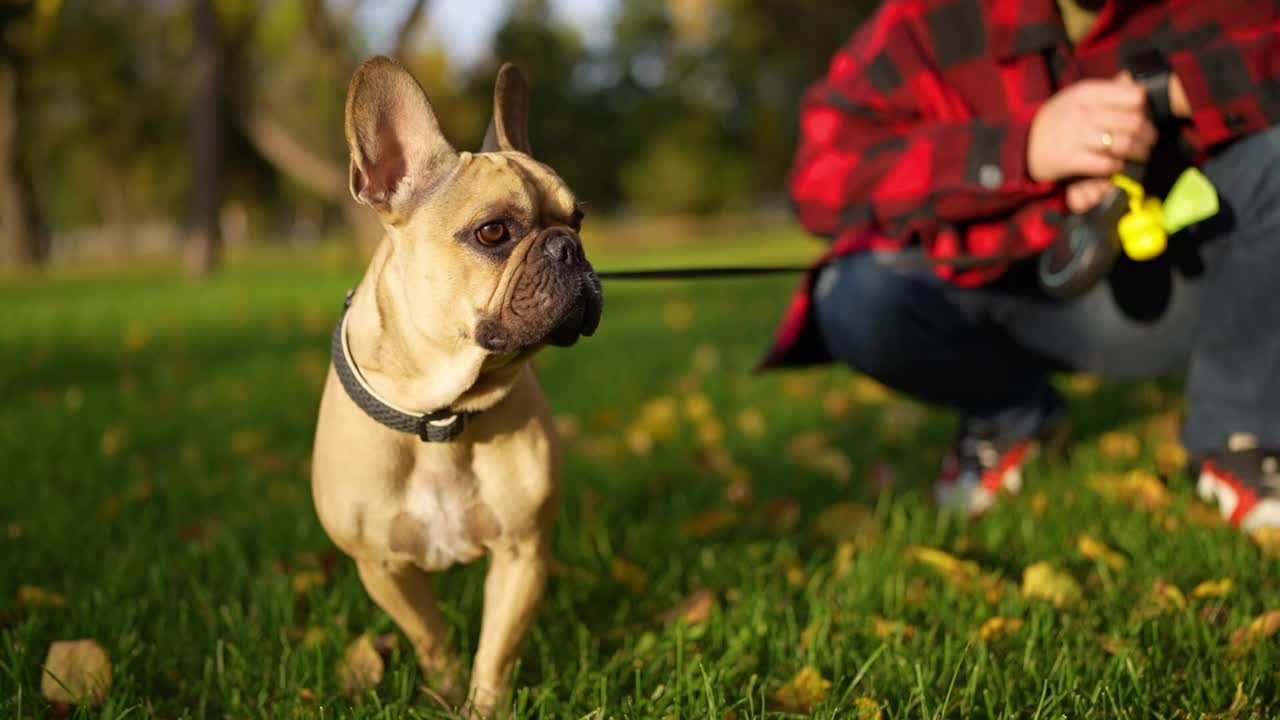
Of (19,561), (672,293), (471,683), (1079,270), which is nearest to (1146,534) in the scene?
(1079,270)

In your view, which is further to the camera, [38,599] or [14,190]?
[14,190]

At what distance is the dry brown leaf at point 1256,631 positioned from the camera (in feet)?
5.59

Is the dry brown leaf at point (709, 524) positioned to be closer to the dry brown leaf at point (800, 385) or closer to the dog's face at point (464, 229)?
the dog's face at point (464, 229)

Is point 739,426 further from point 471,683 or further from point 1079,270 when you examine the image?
point 471,683

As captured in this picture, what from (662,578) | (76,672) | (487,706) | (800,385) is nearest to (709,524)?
(662,578)

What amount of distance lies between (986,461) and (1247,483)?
0.64 meters

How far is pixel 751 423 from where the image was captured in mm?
3676

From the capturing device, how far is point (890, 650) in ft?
5.75

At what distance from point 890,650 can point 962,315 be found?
1.17 m

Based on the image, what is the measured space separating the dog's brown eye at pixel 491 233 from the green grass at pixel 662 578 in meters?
0.75

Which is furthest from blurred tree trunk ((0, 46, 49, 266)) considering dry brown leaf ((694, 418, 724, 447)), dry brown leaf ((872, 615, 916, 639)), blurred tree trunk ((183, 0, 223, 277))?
dry brown leaf ((872, 615, 916, 639))

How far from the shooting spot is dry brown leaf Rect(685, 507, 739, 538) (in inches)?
99.0

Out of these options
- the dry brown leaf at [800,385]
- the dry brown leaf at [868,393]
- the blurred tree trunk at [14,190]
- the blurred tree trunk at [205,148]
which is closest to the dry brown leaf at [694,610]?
the dry brown leaf at [868,393]

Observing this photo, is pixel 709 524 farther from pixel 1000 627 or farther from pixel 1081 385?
pixel 1081 385
